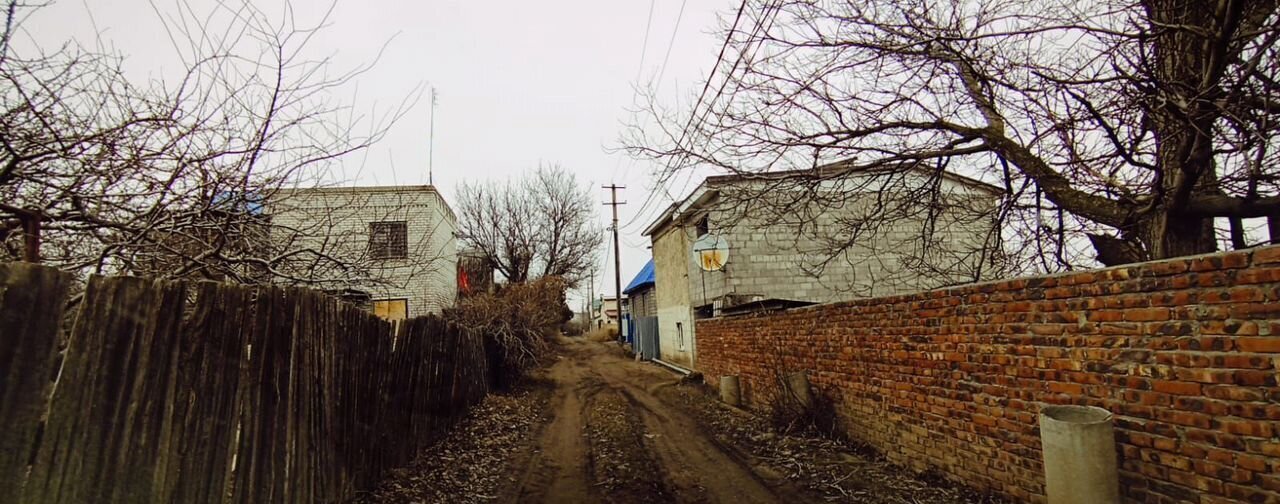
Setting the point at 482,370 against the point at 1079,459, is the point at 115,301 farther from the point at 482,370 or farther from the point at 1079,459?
the point at 482,370

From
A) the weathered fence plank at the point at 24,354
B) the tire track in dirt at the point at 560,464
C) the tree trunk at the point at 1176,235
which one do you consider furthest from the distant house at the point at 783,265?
the weathered fence plank at the point at 24,354

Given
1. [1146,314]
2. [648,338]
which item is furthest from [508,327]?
[1146,314]

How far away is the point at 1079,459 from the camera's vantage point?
3.77 m

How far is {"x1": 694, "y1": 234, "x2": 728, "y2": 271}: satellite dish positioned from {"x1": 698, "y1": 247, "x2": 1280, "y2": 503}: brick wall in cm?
642

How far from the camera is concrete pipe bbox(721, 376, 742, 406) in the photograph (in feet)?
37.7

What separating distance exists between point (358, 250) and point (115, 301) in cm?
332

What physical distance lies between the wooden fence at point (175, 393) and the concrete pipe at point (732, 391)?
289 inches

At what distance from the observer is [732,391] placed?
454 inches

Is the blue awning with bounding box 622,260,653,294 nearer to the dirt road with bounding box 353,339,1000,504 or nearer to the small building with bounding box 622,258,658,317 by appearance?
the small building with bounding box 622,258,658,317

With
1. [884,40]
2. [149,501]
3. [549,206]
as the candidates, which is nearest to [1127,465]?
[884,40]

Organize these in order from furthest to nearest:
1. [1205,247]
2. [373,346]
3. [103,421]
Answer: [1205,247] → [373,346] → [103,421]

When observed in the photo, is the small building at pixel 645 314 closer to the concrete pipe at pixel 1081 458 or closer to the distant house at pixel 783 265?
the distant house at pixel 783 265

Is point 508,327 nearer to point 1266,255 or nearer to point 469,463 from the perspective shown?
point 469,463

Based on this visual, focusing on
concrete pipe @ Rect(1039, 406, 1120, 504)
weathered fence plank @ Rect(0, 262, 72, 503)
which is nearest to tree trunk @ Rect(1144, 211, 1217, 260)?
concrete pipe @ Rect(1039, 406, 1120, 504)
